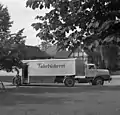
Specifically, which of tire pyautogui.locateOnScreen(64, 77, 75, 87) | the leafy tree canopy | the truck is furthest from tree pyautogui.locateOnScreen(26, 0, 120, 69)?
the truck

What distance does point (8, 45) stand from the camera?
2366 centimetres

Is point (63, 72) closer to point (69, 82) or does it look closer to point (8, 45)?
point (69, 82)

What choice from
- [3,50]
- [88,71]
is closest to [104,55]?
[3,50]

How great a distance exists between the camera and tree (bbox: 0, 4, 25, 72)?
77.2ft

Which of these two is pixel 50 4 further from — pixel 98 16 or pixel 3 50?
pixel 3 50

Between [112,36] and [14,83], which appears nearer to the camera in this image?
[112,36]

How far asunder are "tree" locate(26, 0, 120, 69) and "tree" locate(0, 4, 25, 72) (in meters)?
19.4

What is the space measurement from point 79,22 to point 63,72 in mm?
25166

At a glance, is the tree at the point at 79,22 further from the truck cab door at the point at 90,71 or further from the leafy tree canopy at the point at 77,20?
the truck cab door at the point at 90,71

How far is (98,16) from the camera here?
13.1 ft

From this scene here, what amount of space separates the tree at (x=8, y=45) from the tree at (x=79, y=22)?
19.4 m

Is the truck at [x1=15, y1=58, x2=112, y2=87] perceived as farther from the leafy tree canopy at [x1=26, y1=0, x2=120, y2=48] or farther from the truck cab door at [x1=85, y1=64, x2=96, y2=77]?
the leafy tree canopy at [x1=26, y1=0, x2=120, y2=48]

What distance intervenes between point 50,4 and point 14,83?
87.1ft

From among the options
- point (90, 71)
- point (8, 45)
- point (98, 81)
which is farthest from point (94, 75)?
point (8, 45)
